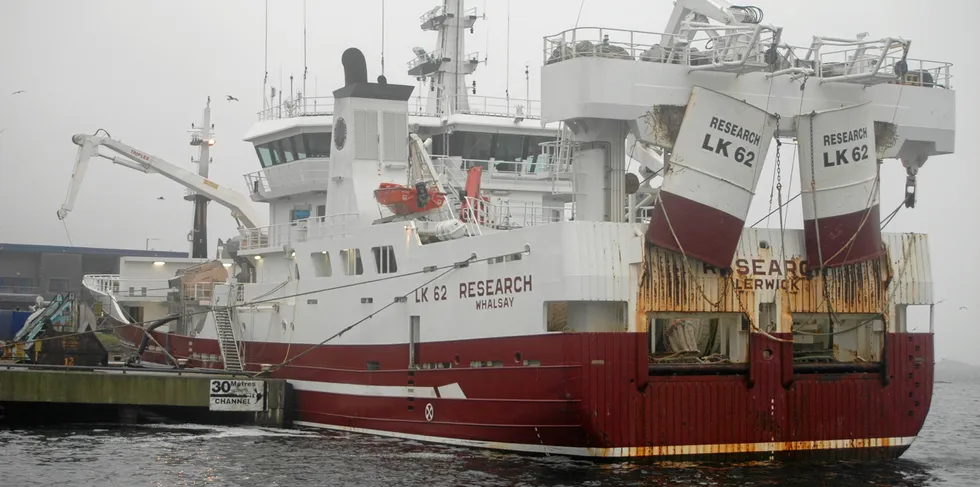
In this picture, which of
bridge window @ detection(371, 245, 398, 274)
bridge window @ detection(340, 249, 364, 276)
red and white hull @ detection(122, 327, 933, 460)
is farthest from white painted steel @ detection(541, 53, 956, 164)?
bridge window @ detection(340, 249, 364, 276)

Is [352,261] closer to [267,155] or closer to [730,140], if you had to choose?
[267,155]

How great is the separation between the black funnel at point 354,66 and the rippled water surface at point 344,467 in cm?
776

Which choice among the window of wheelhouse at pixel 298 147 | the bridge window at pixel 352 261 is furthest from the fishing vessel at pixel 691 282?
the window of wheelhouse at pixel 298 147

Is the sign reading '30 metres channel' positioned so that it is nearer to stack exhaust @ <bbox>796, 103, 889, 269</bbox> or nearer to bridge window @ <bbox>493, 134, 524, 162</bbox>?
bridge window @ <bbox>493, 134, 524, 162</bbox>

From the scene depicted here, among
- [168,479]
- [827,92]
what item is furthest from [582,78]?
[168,479]

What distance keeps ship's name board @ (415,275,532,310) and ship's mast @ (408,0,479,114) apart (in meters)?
9.77

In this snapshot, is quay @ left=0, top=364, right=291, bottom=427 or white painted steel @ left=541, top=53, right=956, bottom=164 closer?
white painted steel @ left=541, top=53, right=956, bottom=164

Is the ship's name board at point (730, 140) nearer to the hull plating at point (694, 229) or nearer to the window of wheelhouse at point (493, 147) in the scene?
the hull plating at point (694, 229)

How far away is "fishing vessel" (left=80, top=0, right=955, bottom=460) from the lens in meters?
18.5

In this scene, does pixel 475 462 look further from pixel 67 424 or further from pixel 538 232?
pixel 67 424

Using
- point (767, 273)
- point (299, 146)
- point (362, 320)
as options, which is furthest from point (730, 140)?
point (299, 146)

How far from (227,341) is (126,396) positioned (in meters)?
3.65

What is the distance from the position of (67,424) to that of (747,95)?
579 inches

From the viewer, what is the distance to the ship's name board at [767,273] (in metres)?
19.2
